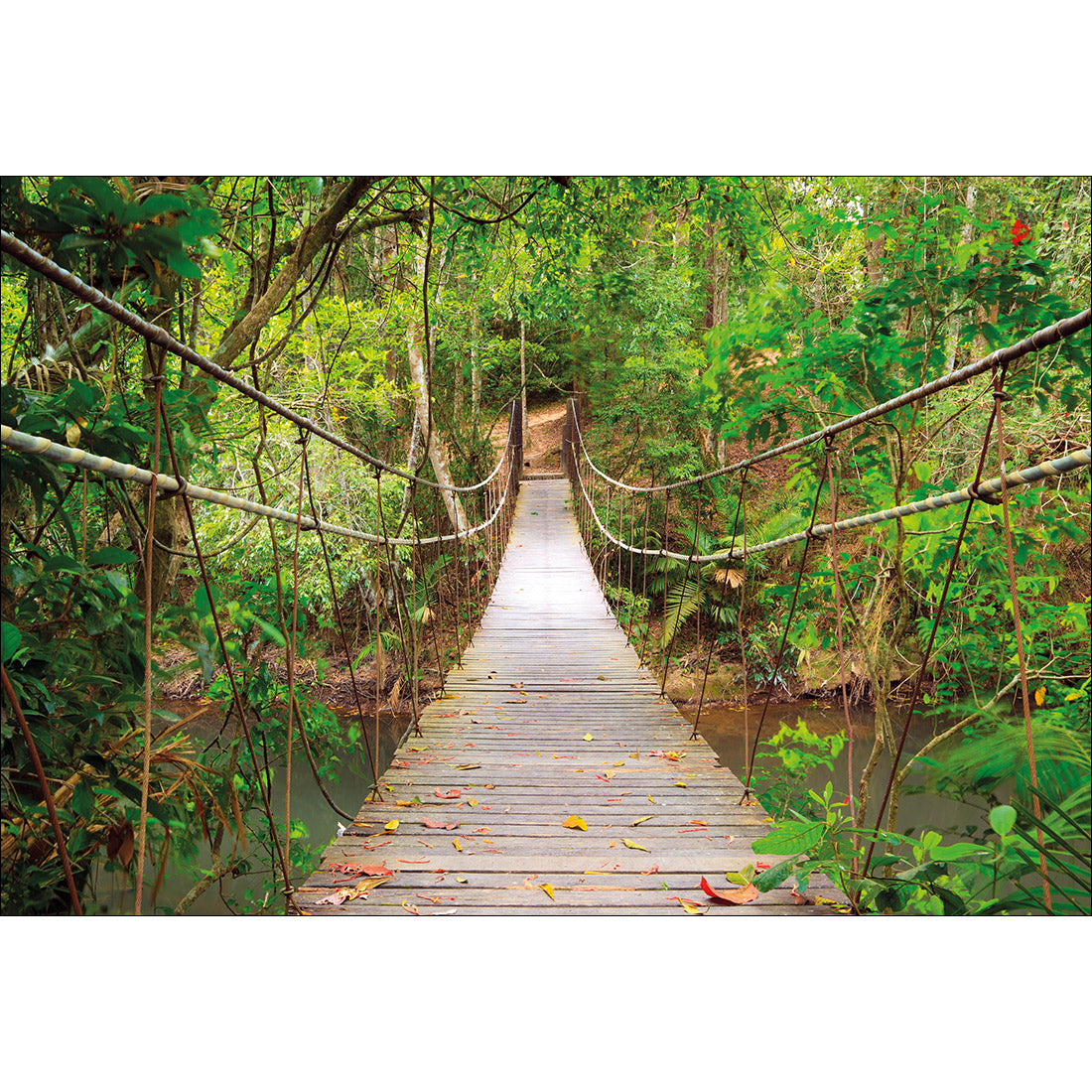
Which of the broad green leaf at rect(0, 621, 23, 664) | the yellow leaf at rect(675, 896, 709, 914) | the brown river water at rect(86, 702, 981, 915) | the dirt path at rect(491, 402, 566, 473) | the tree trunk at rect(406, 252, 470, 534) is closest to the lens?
the broad green leaf at rect(0, 621, 23, 664)

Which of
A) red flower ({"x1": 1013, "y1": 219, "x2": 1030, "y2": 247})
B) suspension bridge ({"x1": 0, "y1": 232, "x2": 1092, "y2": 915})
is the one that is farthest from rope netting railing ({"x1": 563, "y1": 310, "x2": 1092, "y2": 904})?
red flower ({"x1": 1013, "y1": 219, "x2": 1030, "y2": 247})

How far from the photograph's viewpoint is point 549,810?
1.55 meters

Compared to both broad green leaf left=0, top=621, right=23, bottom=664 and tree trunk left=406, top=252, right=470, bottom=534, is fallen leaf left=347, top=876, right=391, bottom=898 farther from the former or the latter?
tree trunk left=406, top=252, right=470, bottom=534

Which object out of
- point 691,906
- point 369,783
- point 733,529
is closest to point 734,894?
point 691,906

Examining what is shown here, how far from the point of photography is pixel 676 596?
18.8 ft

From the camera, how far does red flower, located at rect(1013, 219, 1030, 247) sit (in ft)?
5.43

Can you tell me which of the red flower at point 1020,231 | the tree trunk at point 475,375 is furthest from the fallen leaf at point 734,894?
the tree trunk at point 475,375

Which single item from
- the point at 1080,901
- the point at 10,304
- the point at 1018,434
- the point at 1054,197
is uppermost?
the point at 1054,197

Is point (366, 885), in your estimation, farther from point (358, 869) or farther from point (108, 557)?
point (108, 557)

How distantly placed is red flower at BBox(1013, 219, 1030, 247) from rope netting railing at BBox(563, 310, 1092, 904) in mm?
378
